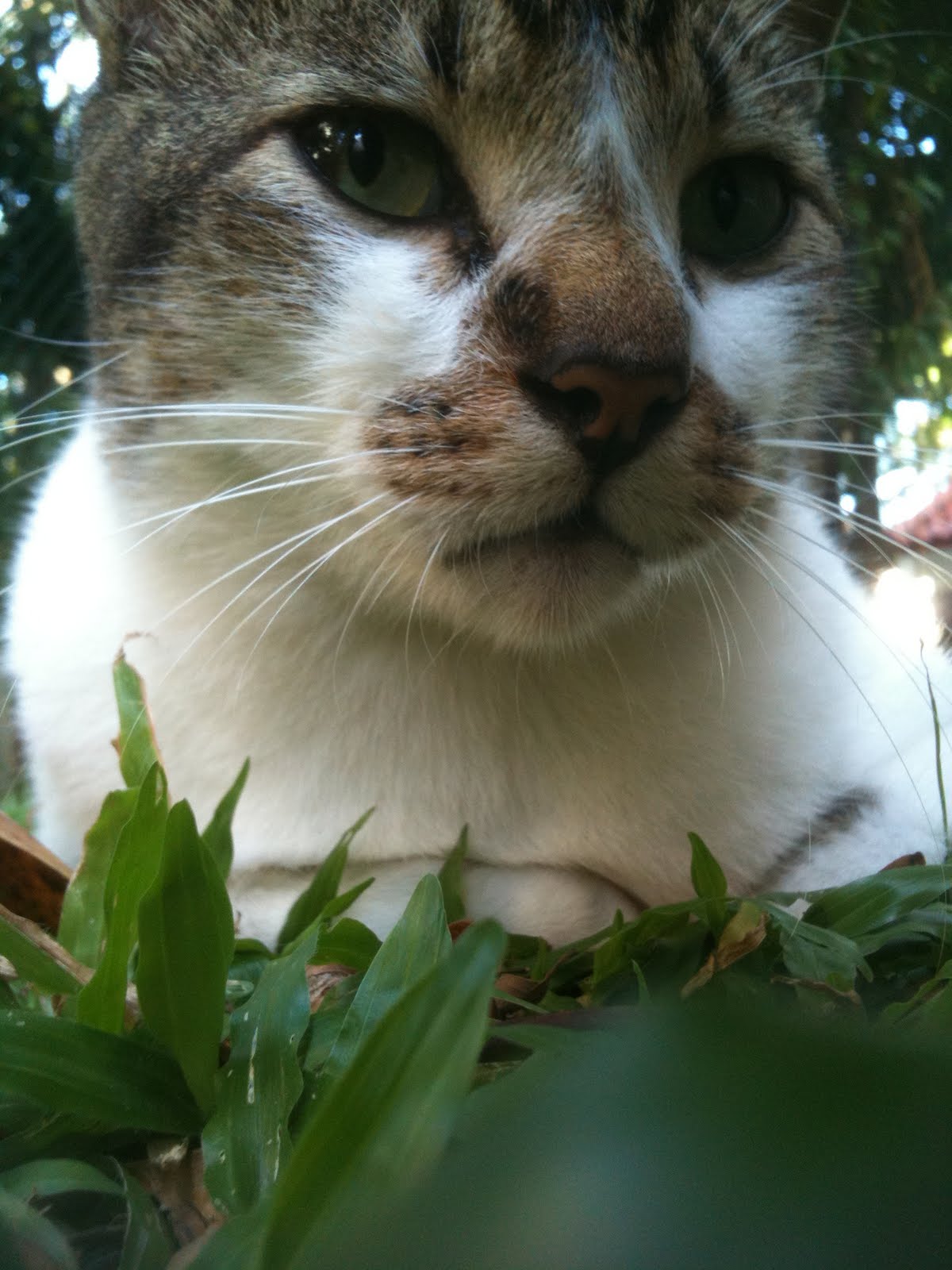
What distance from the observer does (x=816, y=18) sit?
1.43 m

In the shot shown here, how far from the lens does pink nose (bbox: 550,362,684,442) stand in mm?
831

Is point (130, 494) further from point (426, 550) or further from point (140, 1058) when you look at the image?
point (140, 1058)

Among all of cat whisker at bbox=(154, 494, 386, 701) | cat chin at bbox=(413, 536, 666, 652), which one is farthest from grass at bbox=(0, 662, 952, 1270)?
cat chin at bbox=(413, 536, 666, 652)

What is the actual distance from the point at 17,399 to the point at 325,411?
1.87 metres

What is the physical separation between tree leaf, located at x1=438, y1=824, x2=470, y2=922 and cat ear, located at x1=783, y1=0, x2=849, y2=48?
1105 millimetres

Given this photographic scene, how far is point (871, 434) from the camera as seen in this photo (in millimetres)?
1705

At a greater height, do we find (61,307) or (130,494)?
(61,307)

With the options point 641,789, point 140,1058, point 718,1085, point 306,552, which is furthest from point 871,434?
point 718,1085

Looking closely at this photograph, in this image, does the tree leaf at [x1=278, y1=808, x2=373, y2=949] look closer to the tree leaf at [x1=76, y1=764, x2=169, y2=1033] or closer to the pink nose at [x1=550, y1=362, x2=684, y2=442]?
the tree leaf at [x1=76, y1=764, x2=169, y2=1033]

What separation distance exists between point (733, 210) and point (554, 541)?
49 cm

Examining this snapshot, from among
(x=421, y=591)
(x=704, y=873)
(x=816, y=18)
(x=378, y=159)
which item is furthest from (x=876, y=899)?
(x=816, y=18)

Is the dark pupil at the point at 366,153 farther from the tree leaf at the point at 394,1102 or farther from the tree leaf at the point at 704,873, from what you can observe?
the tree leaf at the point at 394,1102

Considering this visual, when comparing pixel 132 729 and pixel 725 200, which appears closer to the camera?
pixel 132 729

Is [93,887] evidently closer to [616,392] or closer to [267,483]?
[267,483]
